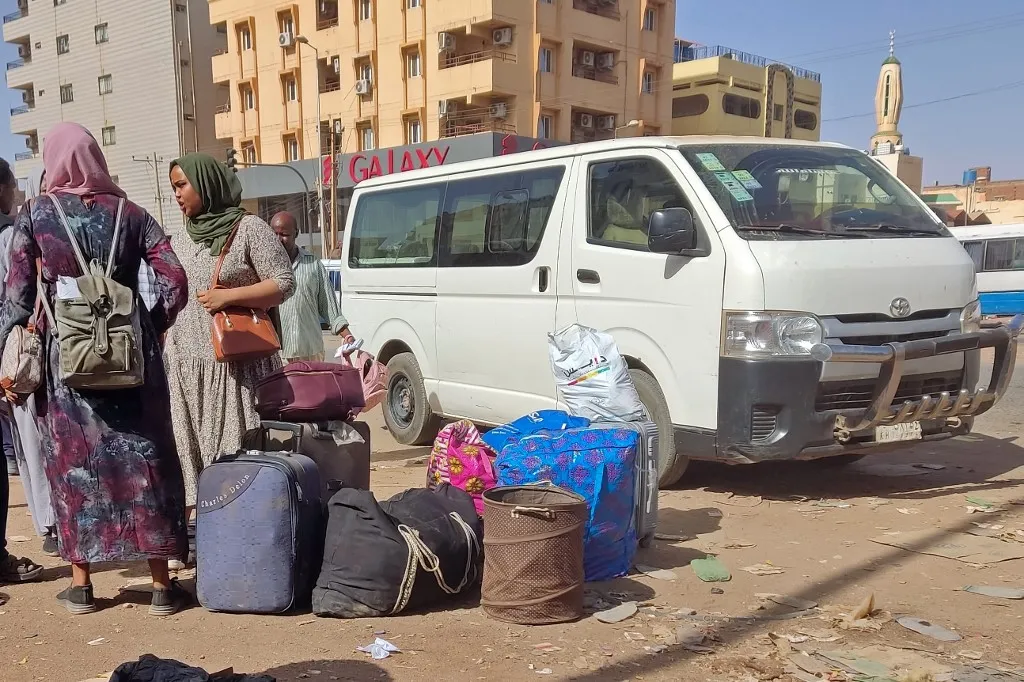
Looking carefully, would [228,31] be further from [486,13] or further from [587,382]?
[587,382]

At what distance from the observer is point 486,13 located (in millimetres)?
32188

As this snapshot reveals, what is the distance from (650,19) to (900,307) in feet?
123

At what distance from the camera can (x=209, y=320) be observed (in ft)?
13.8

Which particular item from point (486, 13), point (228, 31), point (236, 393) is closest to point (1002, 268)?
point (486, 13)

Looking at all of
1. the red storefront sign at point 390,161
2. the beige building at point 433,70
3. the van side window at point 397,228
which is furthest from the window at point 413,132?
the van side window at point 397,228

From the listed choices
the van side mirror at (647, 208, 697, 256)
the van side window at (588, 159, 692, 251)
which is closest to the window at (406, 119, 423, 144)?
the van side window at (588, 159, 692, 251)

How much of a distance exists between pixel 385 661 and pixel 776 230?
10.6 feet

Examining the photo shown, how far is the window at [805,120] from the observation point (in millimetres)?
50594

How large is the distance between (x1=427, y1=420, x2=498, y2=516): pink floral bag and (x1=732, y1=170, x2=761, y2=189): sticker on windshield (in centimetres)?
229

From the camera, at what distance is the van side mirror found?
5.03 m

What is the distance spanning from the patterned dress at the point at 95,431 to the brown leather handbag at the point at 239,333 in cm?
46

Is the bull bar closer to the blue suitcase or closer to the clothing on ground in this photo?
the blue suitcase

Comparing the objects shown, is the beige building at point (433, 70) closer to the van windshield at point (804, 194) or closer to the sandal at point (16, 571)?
the van windshield at point (804, 194)

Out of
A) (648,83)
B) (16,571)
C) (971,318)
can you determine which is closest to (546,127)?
(648,83)
